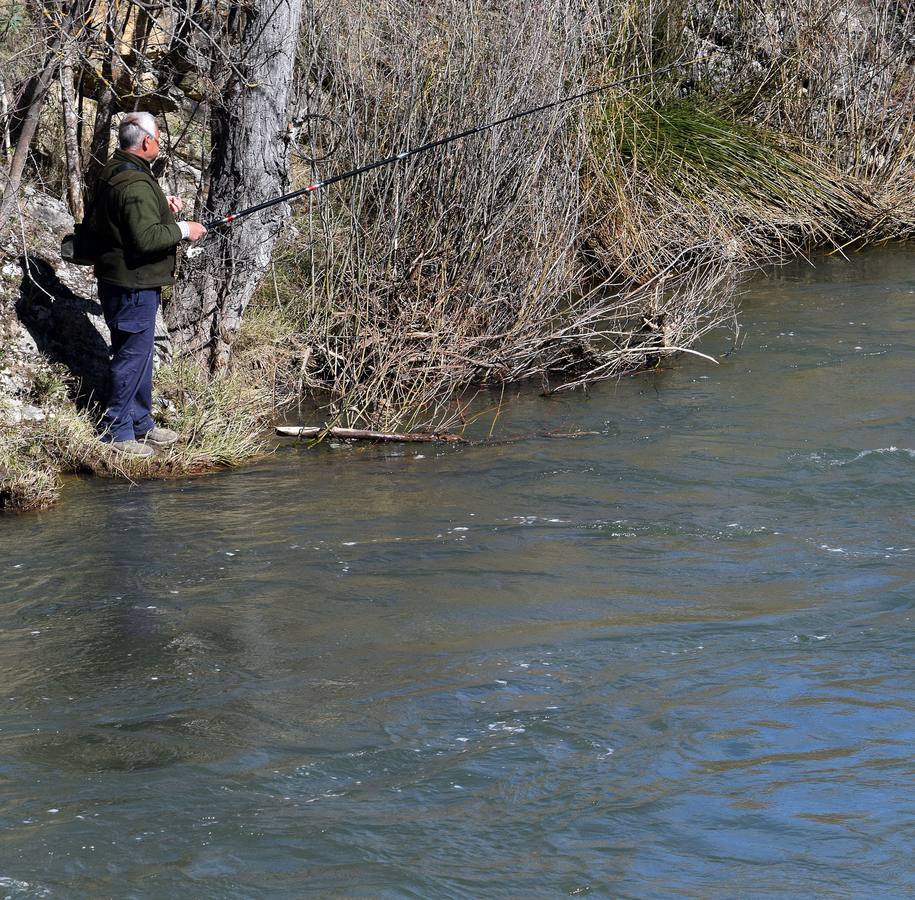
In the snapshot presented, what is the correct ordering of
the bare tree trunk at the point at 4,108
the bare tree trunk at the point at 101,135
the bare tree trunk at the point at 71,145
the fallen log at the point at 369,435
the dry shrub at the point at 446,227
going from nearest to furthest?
the bare tree trunk at the point at 4,108, the fallen log at the point at 369,435, the dry shrub at the point at 446,227, the bare tree trunk at the point at 71,145, the bare tree trunk at the point at 101,135

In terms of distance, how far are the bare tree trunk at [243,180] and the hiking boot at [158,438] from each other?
1167 millimetres

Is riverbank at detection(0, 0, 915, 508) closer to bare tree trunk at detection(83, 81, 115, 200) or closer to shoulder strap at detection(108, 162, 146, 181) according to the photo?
bare tree trunk at detection(83, 81, 115, 200)

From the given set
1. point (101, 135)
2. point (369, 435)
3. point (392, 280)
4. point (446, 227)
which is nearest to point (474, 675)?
point (369, 435)

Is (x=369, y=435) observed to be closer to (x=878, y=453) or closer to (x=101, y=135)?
(x=878, y=453)

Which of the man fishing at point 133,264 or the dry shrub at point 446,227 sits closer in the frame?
the man fishing at point 133,264

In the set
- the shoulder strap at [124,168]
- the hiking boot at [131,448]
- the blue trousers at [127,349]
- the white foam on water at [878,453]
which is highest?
the shoulder strap at [124,168]

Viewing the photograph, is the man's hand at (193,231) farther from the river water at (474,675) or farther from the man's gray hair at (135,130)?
the river water at (474,675)

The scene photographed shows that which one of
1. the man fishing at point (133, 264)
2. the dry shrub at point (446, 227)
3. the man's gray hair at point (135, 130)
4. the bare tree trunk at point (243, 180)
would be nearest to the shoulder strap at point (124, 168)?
the man fishing at point (133, 264)

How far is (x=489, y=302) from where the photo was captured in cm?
941

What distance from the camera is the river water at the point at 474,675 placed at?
12.0 feet

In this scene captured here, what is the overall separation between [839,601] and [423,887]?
261cm

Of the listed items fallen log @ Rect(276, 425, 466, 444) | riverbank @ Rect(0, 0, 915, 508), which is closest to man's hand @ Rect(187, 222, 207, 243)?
riverbank @ Rect(0, 0, 915, 508)

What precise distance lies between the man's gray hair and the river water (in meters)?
1.89

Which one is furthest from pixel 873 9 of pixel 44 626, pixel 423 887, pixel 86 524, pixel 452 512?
pixel 423 887
